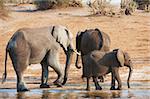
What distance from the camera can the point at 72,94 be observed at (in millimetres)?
16031

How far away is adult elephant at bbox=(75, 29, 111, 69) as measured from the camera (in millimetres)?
18939

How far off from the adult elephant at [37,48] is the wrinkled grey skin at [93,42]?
89 centimetres

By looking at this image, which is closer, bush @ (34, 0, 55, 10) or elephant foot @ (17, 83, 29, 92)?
elephant foot @ (17, 83, 29, 92)

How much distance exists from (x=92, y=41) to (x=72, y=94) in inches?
141

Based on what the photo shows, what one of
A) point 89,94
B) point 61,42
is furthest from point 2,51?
point 89,94

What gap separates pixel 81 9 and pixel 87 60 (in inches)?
777

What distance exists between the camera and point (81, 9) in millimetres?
36875

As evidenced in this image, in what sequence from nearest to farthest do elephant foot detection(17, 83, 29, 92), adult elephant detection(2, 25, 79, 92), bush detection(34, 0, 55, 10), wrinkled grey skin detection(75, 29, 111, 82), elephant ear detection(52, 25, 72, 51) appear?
elephant foot detection(17, 83, 29, 92), adult elephant detection(2, 25, 79, 92), elephant ear detection(52, 25, 72, 51), wrinkled grey skin detection(75, 29, 111, 82), bush detection(34, 0, 55, 10)

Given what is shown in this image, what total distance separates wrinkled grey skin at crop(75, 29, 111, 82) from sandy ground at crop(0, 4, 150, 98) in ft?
2.83

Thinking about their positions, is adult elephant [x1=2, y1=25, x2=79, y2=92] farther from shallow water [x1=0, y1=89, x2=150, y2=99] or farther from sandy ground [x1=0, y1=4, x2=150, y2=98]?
shallow water [x1=0, y1=89, x2=150, y2=99]

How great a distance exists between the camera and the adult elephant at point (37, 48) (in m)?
17.2

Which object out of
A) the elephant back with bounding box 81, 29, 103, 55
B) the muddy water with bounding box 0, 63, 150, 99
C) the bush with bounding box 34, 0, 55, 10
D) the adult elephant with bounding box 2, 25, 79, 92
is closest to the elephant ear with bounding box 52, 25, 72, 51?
the adult elephant with bounding box 2, 25, 79, 92

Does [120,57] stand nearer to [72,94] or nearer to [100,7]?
[72,94]

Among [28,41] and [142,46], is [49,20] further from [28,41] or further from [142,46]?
[28,41]
